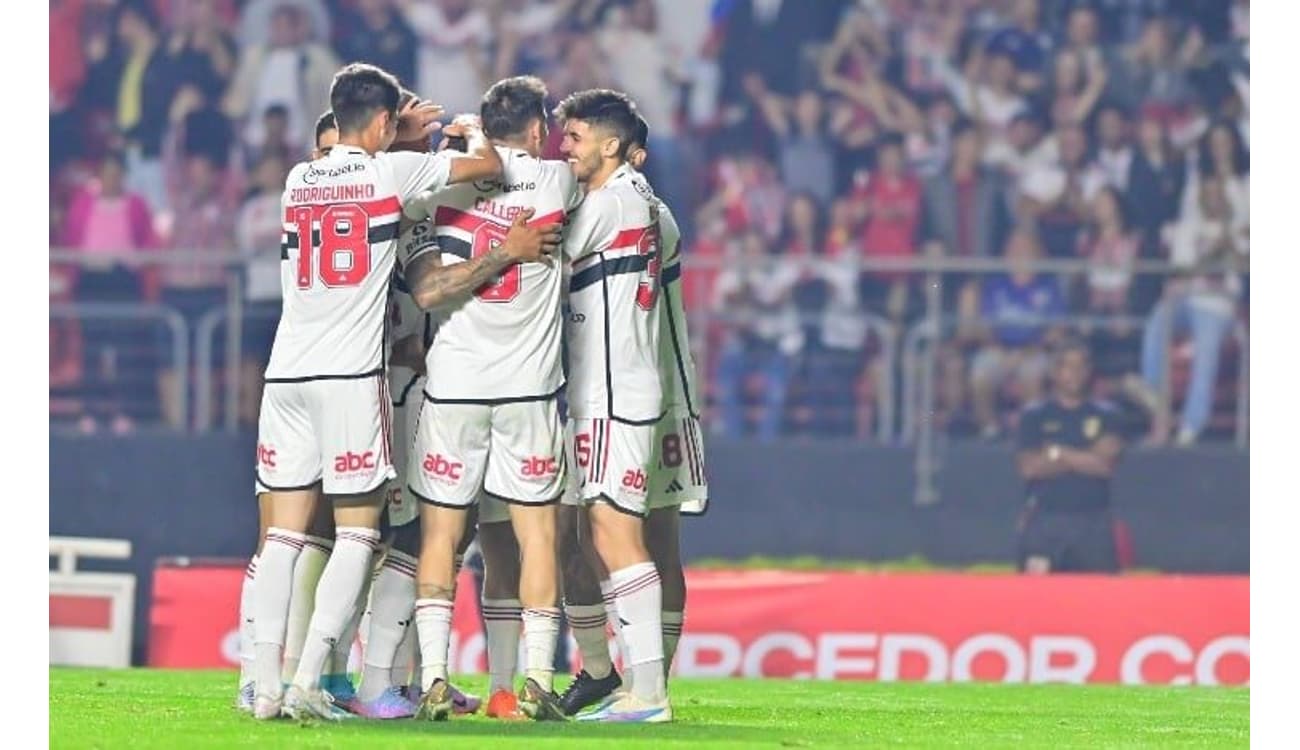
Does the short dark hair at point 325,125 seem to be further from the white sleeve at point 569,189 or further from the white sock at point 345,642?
the white sock at point 345,642

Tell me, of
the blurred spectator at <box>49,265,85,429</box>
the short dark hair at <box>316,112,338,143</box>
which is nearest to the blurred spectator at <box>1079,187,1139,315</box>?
the blurred spectator at <box>49,265,85,429</box>

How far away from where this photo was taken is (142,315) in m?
17.9

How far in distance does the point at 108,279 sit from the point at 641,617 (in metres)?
9.86

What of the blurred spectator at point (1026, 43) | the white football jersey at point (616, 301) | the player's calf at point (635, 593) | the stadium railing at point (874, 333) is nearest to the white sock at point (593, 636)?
the player's calf at point (635, 593)

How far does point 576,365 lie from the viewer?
9.68 metres

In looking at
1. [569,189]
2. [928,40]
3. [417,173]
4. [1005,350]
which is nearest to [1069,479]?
[1005,350]

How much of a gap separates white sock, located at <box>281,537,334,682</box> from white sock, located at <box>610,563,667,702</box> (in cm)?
113

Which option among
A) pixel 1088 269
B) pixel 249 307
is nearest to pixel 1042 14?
pixel 1088 269

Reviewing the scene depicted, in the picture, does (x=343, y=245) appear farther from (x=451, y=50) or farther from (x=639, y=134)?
(x=451, y=50)

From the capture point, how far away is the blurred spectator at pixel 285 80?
1961cm

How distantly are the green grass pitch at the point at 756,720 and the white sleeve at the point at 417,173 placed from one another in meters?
1.90

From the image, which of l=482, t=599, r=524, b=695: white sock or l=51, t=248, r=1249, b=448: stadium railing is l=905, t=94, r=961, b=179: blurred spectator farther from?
l=482, t=599, r=524, b=695: white sock

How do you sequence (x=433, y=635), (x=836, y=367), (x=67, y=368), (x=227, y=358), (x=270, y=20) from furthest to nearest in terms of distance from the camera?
1. (x=270, y=20)
2. (x=67, y=368)
3. (x=836, y=367)
4. (x=227, y=358)
5. (x=433, y=635)

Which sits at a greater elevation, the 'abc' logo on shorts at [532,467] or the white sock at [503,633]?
the 'abc' logo on shorts at [532,467]
